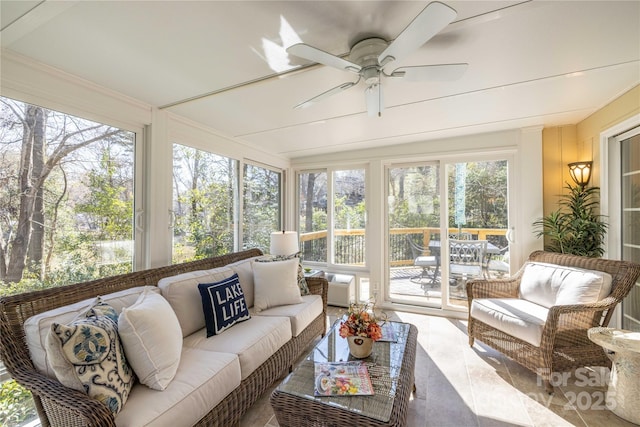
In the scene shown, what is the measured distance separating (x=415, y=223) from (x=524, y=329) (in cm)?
184

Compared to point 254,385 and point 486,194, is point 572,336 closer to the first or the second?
point 486,194

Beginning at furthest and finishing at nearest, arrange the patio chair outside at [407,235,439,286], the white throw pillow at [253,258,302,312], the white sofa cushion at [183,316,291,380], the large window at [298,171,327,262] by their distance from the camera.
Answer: the large window at [298,171,327,262] → the patio chair outside at [407,235,439,286] → the white throw pillow at [253,258,302,312] → the white sofa cushion at [183,316,291,380]

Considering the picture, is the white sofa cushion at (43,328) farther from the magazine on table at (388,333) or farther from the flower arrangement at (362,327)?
the magazine on table at (388,333)

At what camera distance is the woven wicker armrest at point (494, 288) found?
2.74 meters

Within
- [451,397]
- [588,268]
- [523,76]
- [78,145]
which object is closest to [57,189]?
[78,145]

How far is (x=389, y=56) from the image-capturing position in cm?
138

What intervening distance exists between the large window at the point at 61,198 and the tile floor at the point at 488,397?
168 cm

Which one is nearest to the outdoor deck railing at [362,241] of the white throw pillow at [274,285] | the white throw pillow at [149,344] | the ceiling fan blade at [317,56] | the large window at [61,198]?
the white throw pillow at [274,285]

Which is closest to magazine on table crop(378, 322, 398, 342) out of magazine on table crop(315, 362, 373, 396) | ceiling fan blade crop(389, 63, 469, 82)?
magazine on table crop(315, 362, 373, 396)

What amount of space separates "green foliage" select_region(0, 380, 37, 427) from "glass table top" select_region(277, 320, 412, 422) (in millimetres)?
1680

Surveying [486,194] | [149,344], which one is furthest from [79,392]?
[486,194]

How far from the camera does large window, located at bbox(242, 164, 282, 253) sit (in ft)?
12.3

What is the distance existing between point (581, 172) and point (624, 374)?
2.00 meters

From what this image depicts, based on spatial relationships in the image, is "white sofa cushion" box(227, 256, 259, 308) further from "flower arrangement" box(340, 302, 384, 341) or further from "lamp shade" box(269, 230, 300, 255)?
"flower arrangement" box(340, 302, 384, 341)
